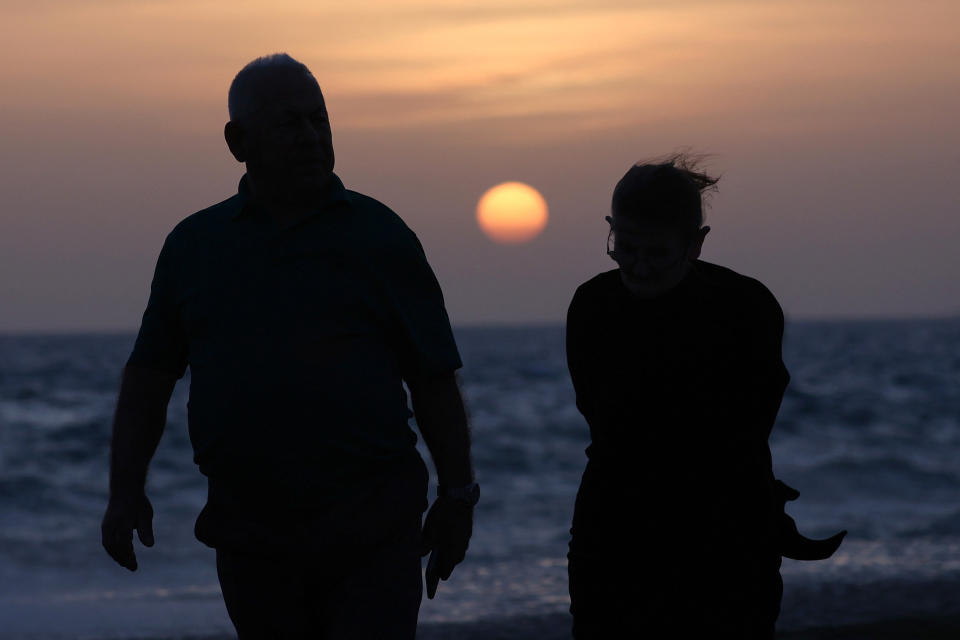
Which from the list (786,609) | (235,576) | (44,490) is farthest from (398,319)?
(44,490)

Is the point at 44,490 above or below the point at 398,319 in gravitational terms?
below

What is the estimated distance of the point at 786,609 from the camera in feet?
25.3

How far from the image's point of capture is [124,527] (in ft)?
11.2

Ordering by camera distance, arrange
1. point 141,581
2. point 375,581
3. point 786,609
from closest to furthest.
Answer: point 375,581
point 786,609
point 141,581

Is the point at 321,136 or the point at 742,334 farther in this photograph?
the point at 321,136

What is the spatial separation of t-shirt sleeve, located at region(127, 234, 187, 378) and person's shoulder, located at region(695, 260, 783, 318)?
142 cm

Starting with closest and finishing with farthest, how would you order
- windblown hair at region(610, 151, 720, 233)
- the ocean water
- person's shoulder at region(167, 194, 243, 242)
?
windblown hair at region(610, 151, 720, 233) → person's shoulder at region(167, 194, 243, 242) → the ocean water

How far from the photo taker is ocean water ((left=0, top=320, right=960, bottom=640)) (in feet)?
27.8

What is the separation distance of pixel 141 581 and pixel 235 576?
24.6ft

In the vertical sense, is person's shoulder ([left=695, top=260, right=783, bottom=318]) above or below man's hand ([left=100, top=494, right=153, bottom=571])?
above

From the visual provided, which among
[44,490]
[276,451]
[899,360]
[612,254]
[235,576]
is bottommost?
[899,360]

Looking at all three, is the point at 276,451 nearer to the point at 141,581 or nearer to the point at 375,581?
the point at 375,581

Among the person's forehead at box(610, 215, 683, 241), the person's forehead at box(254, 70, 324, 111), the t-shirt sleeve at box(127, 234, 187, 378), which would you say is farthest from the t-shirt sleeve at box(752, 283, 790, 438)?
the t-shirt sleeve at box(127, 234, 187, 378)

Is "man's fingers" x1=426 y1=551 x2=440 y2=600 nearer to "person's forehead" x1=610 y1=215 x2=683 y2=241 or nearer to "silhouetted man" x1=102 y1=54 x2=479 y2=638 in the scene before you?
"silhouetted man" x1=102 y1=54 x2=479 y2=638
